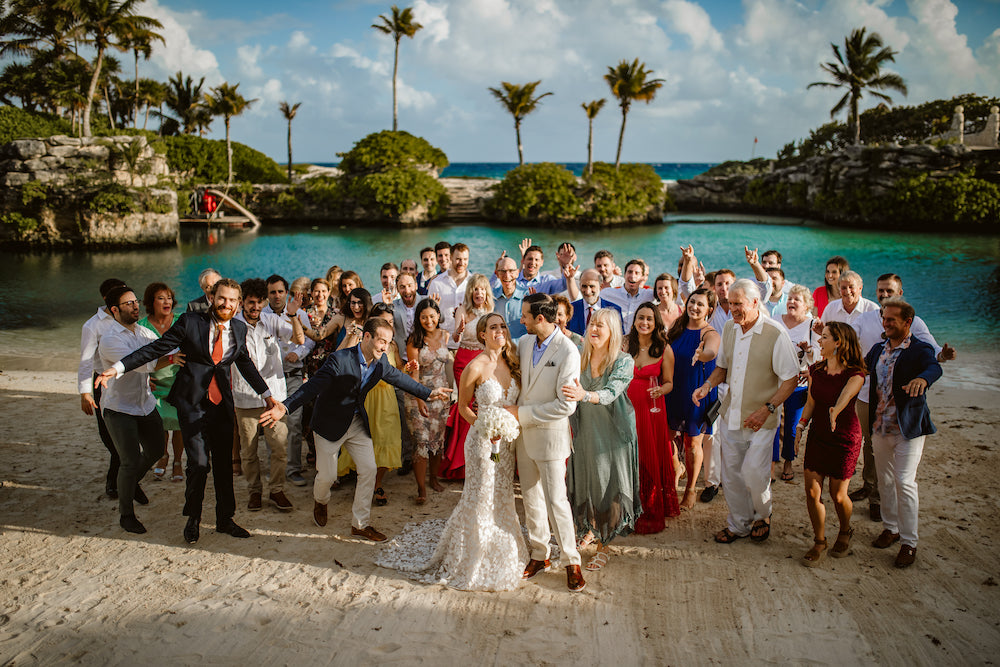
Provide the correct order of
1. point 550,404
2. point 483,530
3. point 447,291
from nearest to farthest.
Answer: point 550,404
point 483,530
point 447,291

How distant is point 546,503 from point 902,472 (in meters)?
2.66

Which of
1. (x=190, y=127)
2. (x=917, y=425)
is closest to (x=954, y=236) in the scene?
(x=917, y=425)

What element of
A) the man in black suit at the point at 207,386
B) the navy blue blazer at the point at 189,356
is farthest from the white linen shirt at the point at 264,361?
the navy blue blazer at the point at 189,356

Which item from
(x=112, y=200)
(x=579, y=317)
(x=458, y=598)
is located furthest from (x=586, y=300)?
(x=112, y=200)

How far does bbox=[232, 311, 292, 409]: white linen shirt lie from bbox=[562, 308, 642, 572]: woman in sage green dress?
2739mm

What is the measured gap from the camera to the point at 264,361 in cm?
579

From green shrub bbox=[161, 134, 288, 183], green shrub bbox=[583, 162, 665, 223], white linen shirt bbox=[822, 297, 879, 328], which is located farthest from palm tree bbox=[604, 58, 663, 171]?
white linen shirt bbox=[822, 297, 879, 328]

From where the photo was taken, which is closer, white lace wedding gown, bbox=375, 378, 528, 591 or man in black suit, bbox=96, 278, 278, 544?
white lace wedding gown, bbox=375, 378, 528, 591

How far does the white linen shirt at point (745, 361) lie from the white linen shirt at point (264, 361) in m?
3.86

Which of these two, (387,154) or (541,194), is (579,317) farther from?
(387,154)

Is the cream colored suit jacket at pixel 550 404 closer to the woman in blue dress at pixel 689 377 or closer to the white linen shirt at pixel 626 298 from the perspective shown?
the woman in blue dress at pixel 689 377

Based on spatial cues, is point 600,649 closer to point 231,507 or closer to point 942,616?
point 942,616

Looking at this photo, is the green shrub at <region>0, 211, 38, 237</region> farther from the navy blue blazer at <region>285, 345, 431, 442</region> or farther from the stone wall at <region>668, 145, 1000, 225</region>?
the stone wall at <region>668, 145, 1000, 225</region>

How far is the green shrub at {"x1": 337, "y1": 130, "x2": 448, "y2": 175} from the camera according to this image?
44469 millimetres
